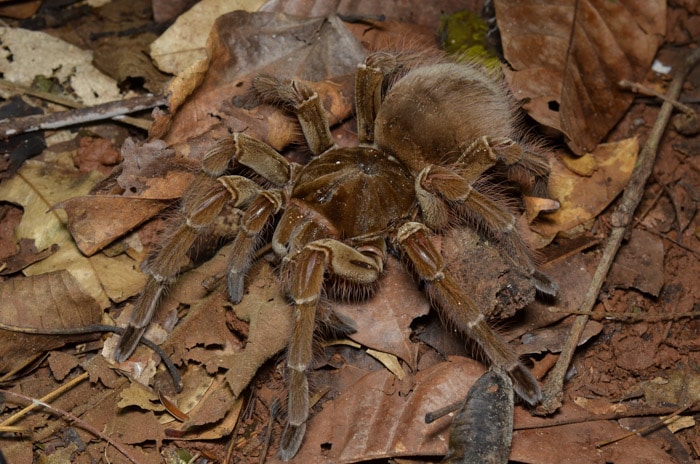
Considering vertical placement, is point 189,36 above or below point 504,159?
above

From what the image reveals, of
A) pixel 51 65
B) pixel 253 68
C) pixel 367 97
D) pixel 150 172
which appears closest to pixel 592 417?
pixel 367 97

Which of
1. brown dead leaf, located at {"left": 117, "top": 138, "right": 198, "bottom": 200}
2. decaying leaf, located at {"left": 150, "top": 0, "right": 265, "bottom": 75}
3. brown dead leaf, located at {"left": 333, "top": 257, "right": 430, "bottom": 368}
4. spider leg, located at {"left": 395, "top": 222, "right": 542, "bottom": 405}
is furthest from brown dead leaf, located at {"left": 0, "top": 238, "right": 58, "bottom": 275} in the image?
spider leg, located at {"left": 395, "top": 222, "right": 542, "bottom": 405}

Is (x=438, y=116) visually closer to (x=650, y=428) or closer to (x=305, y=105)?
(x=305, y=105)

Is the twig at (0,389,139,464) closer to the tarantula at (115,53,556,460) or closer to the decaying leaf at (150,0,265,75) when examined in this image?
the tarantula at (115,53,556,460)

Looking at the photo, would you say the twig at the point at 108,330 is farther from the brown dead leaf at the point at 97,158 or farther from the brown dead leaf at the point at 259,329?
the brown dead leaf at the point at 97,158

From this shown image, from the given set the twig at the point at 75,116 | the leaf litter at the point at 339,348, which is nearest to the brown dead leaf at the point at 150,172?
the leaf litter at the point at 339,348

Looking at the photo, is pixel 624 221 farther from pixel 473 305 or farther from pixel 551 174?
pixel 473 305
